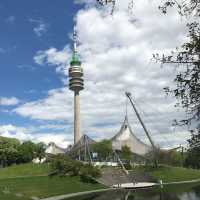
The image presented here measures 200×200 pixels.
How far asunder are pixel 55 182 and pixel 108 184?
12.4m

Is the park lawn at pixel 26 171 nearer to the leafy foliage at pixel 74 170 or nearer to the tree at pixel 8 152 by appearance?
the leafy foliage at pixel 74 170

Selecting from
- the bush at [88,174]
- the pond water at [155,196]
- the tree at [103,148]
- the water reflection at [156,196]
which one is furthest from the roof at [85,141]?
the water reflection at [156,196]

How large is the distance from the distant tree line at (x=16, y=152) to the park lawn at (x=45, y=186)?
41.8m

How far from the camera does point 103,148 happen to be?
156250mm

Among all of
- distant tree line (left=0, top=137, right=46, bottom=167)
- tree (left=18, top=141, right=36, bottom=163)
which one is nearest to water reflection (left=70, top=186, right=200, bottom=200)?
distant tree line (left=0, top=137, right=46, bottom=167)

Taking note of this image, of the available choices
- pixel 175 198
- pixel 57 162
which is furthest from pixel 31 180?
pixel 175 198

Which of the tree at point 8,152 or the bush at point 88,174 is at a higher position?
the tree at point 8,152

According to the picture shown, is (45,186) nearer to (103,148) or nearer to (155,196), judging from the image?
(155,196)

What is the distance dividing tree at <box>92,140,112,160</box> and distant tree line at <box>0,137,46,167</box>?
18.7 meters

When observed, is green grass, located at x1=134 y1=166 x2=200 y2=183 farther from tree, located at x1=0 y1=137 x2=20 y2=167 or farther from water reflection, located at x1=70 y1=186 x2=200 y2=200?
water reflection, located at x1=70 y1=186 x2=200 y2=200

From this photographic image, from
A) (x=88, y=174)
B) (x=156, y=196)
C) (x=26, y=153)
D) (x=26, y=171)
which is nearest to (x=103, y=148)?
(x=26, y=153)

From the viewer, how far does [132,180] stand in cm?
10606

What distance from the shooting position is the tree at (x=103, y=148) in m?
157

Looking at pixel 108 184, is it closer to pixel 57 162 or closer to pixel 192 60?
pixel 57 162
